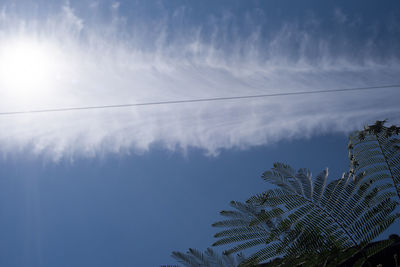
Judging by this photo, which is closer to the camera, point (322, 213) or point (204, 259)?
point (322, 213)

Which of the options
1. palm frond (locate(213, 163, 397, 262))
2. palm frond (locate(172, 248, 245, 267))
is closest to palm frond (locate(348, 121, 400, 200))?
palm frond (locate(213, 163, 397, 262))

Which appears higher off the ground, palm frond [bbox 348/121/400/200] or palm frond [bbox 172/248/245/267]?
palm frond [bbox 348/121/400/200]

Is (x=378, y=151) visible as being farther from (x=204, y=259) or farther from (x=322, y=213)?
(x=204, y=259)

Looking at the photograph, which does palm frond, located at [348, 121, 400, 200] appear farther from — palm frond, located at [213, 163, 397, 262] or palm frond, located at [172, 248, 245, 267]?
palm frond, located at [172, 248, 245, 267]

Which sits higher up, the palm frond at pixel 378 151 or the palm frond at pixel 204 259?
the palm frond at pixel 378 151

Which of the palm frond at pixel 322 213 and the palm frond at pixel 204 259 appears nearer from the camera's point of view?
the palm frond at pixel 322 213

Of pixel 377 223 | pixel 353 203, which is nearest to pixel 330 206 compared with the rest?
pixel 353 203

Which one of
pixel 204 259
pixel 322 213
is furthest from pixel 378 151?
pixel 204 259

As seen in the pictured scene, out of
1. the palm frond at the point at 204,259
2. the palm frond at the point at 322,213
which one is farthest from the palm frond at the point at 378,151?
the palm frond at the point at 204,259

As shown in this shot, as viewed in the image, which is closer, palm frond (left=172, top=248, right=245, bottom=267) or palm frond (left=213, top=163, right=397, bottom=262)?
palm frond (left=213, top=163, right=397, bottom=262)

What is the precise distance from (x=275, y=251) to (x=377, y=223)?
1.23 metres

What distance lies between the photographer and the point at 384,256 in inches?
235

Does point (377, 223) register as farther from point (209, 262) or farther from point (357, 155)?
point (209, 262)

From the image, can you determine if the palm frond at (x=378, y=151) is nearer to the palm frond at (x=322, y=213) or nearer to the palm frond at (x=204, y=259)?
the palm frond at (x=322, y=213)
